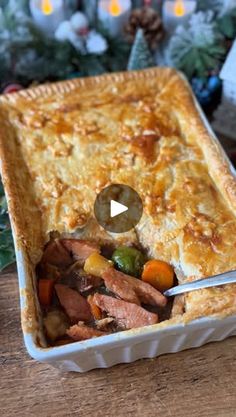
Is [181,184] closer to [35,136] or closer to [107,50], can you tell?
[35,136]

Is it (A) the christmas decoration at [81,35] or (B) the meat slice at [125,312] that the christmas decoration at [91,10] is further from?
(B) the meat slice at [125,312]

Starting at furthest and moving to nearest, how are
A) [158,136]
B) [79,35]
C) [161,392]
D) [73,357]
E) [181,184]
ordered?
[79,35], [158,136], [181,184], [161,392], [73,357]

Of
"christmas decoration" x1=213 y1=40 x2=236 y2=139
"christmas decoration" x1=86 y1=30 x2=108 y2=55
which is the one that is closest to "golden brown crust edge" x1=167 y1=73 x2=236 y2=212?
"christmas decoration" x1=213 y1=40 x2=236 y2=139

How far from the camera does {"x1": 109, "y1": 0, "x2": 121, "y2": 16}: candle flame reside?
226cm

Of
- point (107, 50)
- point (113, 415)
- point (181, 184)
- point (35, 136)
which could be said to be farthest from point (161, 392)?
point (107, 50)

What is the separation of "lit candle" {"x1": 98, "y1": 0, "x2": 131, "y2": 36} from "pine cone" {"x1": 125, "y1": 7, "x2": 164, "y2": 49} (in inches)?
1.3

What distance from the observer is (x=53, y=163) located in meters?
1.84

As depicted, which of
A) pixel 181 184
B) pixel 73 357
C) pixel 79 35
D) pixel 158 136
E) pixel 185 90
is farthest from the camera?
pixel 79 35

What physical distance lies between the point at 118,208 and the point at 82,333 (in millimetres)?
439

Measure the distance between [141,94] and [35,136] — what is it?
1.41 feet

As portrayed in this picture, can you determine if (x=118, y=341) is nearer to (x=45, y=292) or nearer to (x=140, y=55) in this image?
(x=45, y=292)

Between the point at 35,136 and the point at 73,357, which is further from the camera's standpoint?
the point at 35,136

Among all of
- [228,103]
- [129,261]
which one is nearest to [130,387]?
[129,261]

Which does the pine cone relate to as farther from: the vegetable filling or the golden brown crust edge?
the vegetable filling
